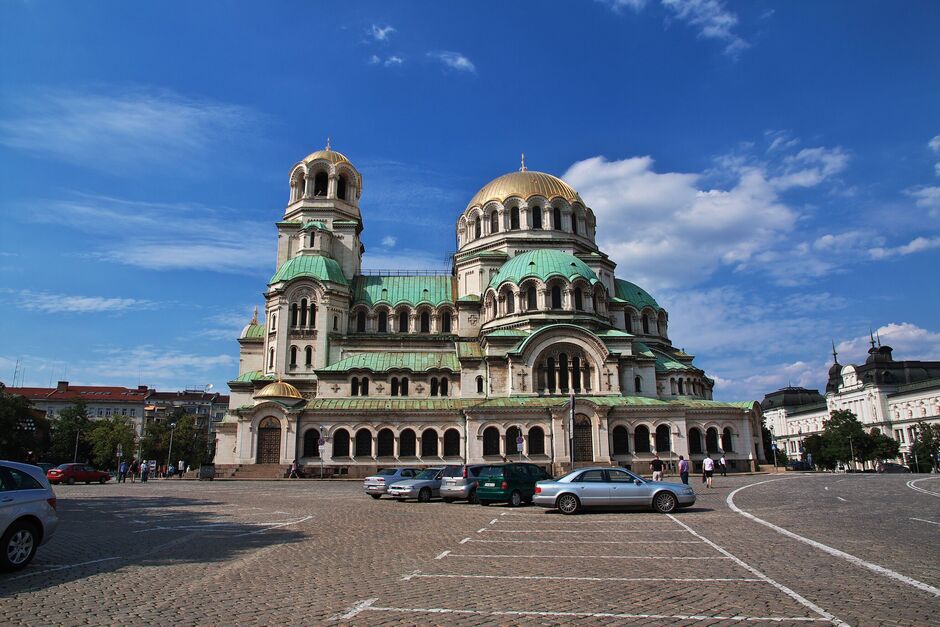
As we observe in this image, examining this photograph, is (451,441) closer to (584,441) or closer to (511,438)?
(511,438)

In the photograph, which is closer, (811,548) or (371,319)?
(811,548)

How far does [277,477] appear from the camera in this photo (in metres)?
44.1

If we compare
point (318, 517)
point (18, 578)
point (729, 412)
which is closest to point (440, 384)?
point (729, 412)

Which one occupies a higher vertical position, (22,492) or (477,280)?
(477,280)

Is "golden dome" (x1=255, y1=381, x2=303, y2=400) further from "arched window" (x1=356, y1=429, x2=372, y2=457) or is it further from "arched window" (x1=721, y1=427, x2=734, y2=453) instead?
"arched window" (x1=721, y1=427, x2=734, y2=453)

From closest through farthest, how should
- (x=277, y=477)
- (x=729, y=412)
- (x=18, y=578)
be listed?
(x=18, y=578), (x=277, y=477), (x=729, y=412)

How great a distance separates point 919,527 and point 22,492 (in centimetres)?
1845

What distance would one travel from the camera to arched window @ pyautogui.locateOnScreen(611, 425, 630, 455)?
4522 centimetres

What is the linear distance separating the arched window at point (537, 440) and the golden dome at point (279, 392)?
17524mm

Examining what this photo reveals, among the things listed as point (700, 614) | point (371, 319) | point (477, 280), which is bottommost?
point (700, 614)

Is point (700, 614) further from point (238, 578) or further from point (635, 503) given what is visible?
point (635, 503)

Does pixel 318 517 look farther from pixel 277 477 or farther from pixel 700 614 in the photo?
pixel 277 477

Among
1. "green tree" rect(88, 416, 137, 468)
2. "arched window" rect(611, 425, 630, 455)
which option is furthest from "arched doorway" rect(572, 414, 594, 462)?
"green tree" rect(88, 416, 137, 468)

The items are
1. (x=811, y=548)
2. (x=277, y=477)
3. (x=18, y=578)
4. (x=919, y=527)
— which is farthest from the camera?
(x=277, y=477)
